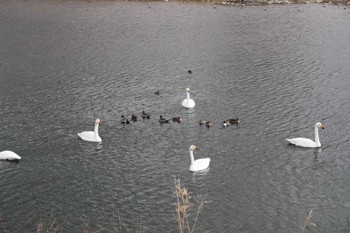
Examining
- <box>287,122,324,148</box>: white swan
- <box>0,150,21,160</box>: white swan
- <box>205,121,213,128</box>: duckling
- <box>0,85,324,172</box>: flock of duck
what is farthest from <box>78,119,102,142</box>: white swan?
<box>287,122,324,148</box>: white swan

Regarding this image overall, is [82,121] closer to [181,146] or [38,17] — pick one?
[181,146]

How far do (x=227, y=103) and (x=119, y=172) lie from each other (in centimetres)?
1156

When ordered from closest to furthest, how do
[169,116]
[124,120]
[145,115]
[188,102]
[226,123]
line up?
[226,123] < [124,120] < [145,115] < [169,116] < [188,102]

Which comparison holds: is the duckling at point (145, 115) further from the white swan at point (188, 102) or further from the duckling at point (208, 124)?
the duckling at point (208, 124)

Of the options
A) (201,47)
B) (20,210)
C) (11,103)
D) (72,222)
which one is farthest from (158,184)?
(201,47)

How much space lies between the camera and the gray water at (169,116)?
20.7 metres

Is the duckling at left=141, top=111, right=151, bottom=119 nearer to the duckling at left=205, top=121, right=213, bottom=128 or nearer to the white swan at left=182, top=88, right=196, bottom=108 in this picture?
the white swan at left=182, top=88, right=196, bottom=108

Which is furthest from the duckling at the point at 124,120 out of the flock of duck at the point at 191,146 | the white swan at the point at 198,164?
the white swan at the point at 198,164

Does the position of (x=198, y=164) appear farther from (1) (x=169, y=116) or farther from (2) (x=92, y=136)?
(1) (x=169, y=116)

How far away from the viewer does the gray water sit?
20.7 metres

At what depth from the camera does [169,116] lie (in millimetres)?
30844

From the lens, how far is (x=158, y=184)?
22.4m

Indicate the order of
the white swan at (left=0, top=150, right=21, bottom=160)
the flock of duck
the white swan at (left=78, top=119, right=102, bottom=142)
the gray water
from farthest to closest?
the white swan at (left=78, top=119, right=102, bottom=142) < the white swan at (left=0, top=150, right=21, bottom=160) < the flock of duck < the gray water

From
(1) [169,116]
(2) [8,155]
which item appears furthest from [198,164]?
(2) [8,155]
